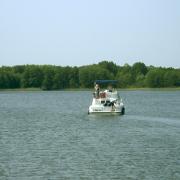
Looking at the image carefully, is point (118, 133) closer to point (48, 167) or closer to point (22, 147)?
point (22, 147)

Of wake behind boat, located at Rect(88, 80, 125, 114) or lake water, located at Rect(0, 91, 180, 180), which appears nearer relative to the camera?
lake water, located at Rect(0, 91, 180, 180)

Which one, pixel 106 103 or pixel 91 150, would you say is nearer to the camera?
pixel 91 150

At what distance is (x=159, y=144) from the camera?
129ft

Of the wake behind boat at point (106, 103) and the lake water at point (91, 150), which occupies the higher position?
the wake behind boat at point (106, 103)

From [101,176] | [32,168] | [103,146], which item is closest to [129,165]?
[101,176]

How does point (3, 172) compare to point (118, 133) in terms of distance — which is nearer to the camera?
point (3, 172)

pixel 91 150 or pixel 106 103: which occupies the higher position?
pixel 106 103

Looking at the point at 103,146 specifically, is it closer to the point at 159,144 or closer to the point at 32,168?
the point at 159,144

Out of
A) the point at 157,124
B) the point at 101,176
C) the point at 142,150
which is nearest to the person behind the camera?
the point at 101,176

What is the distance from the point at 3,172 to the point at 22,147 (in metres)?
9.12

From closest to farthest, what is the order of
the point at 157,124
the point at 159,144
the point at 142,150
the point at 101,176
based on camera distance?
the point at 101,176 < the point at 142,150 < the point at 159,144 < the point at 157,124

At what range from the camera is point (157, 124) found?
181ft

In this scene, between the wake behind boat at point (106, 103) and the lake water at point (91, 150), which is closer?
the lake water at point (91, 150)

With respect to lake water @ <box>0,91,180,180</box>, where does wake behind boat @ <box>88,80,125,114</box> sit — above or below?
above
